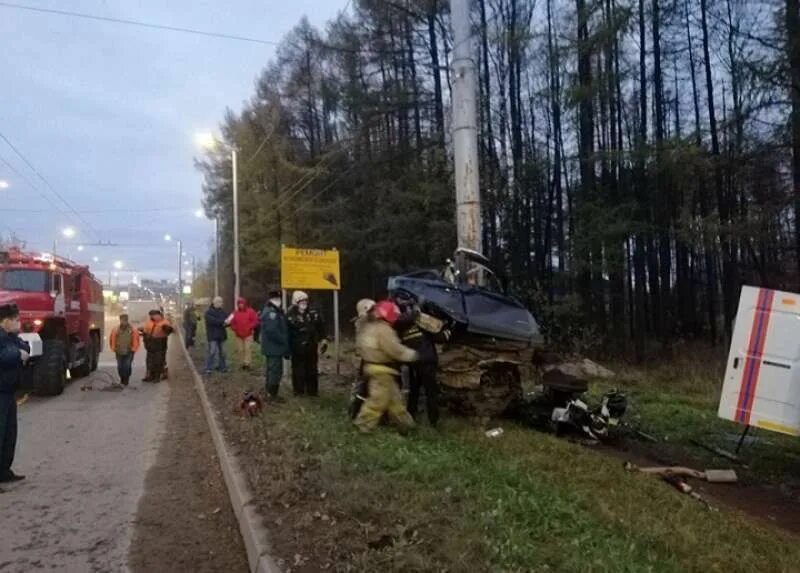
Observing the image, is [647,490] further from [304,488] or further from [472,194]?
[472,194]

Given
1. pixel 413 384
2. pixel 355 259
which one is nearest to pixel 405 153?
pixel 355 259

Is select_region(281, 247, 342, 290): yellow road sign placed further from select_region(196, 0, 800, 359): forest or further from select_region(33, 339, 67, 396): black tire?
select_region(196, 0, 800, 359): forest

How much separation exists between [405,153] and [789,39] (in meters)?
16.5

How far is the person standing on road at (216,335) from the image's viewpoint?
16453 mm

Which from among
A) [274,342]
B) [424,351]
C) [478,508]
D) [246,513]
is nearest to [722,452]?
[424,351]

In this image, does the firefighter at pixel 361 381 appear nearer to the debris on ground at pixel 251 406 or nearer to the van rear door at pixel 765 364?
the debris on ground at pixel 251 406

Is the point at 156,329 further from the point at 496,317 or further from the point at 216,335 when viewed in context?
the point at 496,317

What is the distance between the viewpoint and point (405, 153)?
A: 29938 mm

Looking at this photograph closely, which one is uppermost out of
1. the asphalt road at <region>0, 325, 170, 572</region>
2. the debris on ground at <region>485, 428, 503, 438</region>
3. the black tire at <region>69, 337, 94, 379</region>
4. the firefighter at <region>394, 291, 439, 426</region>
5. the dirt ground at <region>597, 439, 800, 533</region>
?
the firefighter at <region>394, 291, 439, 426</region>

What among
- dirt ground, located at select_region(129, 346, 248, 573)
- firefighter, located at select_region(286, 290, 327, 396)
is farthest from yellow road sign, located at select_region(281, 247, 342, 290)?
dirt ground, located at select_region(129, 346, 248, 573)

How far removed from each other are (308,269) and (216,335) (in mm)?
4036

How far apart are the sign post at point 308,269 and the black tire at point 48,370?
4.88m

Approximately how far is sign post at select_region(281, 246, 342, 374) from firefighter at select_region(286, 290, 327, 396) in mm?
2148

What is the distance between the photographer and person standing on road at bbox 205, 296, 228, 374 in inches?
648
